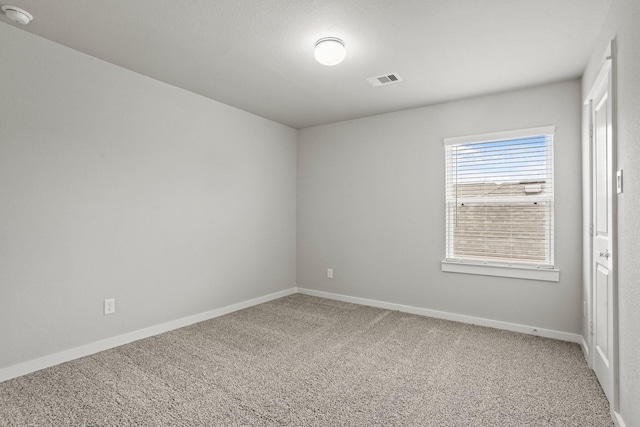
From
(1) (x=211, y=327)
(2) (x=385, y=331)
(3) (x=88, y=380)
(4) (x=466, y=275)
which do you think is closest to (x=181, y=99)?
(1) (x=211, y=327)

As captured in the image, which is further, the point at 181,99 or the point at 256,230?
the point at 256,230

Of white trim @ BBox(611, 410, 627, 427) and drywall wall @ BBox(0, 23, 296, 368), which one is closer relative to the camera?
white trim @ BBox(611, 410, 627, 427)

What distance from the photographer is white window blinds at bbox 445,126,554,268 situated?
11.1 ft

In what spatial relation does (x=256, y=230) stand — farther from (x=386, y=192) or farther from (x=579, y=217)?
(x=579, y=217)

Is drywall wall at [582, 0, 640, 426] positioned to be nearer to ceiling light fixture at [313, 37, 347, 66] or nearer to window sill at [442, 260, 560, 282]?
window sill at [442, 260, 560, 282]

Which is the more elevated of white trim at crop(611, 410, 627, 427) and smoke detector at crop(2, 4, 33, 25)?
smoke detector at crop(2, 4, 33, 25)

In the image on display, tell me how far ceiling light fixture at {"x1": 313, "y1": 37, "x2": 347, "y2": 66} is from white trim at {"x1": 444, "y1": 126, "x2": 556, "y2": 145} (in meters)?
1.89

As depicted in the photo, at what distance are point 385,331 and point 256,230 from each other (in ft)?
6.81

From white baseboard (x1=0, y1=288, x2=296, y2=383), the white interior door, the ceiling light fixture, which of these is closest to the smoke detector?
the ceiling light fixture

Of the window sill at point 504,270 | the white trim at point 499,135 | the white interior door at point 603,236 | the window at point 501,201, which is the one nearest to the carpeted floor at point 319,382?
the white interior door at point 603,236

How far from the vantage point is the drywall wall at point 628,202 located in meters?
1.60

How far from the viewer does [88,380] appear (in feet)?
7.79

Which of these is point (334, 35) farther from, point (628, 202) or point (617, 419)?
point (617, 419)

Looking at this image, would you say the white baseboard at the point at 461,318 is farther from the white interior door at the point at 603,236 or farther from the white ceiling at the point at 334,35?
the white ceiling at the point at 334,35
